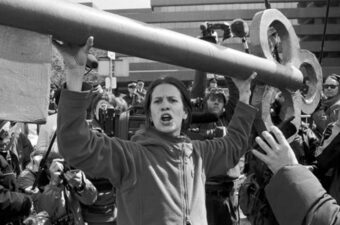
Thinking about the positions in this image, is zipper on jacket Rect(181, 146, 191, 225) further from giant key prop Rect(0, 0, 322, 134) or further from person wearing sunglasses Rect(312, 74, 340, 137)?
person wearing sunglasses Rect(312, 74, 340, 137)

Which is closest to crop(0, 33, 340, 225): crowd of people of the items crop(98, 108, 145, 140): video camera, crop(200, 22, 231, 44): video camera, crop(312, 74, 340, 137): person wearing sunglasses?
crop(200, 22, 231, 44): video camera

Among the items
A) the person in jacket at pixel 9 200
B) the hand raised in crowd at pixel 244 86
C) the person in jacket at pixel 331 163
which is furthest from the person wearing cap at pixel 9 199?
the person in jacket at pixel 331 163

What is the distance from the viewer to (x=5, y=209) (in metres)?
2.62

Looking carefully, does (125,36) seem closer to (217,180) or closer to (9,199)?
(9,199)

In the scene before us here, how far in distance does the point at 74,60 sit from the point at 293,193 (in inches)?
37.9

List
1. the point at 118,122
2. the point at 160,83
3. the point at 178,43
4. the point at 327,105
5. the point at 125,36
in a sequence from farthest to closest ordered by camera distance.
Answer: the point at 327,105 → the point at 118,122 → the point at 160,83 → the point at 178,43 → the point at 125,36

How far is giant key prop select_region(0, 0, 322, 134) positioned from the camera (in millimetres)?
1564

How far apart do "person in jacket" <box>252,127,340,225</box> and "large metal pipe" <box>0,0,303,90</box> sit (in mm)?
663

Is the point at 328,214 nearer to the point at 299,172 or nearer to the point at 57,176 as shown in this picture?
the point at 299,172

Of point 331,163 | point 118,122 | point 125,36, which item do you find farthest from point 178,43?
point 118,122

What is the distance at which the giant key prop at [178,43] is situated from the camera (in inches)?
61.6

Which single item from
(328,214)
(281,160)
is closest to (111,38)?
(281,160)

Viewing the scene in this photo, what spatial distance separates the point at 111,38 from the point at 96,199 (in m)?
2.33

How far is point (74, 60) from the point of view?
71.3 inches
